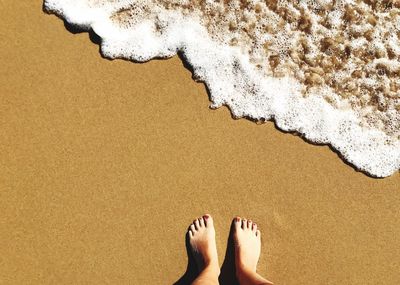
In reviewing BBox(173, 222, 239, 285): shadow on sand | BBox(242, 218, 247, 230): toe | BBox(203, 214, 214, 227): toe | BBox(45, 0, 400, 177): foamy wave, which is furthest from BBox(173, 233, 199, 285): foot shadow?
BBox(45, 0, 400, 177): foamy wave

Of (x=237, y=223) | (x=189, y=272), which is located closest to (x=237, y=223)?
(x=237, y=223)

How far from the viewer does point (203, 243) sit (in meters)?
2.86

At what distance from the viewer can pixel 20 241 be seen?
2797 mm

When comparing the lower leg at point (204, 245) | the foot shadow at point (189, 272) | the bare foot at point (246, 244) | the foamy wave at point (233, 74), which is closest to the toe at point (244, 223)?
the bare foot at point (246, 244)

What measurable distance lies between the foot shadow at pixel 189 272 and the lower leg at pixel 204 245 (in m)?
0.04

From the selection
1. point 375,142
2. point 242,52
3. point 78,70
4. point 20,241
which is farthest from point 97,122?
point 375,142

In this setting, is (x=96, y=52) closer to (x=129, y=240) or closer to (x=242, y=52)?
(x=242, y=52)

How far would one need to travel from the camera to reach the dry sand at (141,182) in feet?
9.27

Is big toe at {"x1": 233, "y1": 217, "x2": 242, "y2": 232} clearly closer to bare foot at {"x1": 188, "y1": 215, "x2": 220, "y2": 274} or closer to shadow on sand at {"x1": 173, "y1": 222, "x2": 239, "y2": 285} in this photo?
shadow on sand at {"x1": 173, "y1": 222, "x2": 239, "y2": 285}

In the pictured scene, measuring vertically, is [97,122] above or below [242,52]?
below

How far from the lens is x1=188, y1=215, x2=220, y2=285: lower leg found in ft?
9.34

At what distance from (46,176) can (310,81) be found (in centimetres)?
193

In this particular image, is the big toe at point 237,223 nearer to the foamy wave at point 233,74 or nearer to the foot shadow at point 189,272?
the foot shadow at point 189,272

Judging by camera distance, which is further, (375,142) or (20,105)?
(375,142)
